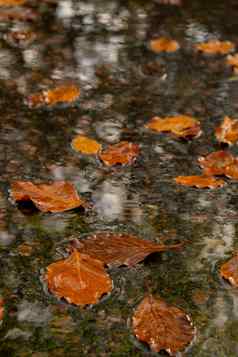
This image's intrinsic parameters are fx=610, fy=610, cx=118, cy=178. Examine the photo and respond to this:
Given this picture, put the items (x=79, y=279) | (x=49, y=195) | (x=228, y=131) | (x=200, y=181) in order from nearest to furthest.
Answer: (x=79, y=279)
(x=49, y=195)
(x=200, y=181)
(x=228, y=131)

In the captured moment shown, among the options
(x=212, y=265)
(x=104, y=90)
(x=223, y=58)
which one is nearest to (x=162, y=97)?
(x=104, y=90)

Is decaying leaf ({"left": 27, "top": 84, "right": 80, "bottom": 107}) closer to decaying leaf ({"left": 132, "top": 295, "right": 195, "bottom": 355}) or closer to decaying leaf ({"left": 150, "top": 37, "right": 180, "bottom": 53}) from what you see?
decaying leaf ({"left": 150, "top": 37, "right": 180, "bottom": 53})

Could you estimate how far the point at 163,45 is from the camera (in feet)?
8.81

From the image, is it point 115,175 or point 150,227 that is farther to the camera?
point 115,175

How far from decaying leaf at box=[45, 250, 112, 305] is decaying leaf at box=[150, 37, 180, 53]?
1479mm

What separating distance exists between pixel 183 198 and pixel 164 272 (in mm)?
325

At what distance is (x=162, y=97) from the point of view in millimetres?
2230

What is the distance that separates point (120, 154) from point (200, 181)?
10.5 inches

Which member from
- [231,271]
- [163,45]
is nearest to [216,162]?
[231,271]

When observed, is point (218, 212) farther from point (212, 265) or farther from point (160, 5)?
point (160, 5)

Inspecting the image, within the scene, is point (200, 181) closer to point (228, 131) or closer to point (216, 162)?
point (216, 162)

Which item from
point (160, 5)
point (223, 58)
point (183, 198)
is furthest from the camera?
point (160, 5)

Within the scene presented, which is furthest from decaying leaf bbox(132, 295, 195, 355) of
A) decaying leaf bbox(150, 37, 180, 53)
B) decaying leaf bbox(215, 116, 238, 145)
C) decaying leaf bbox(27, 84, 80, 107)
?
decaying leaf bbox(150, 37, 180, 53)

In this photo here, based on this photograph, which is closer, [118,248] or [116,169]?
[118,248]
